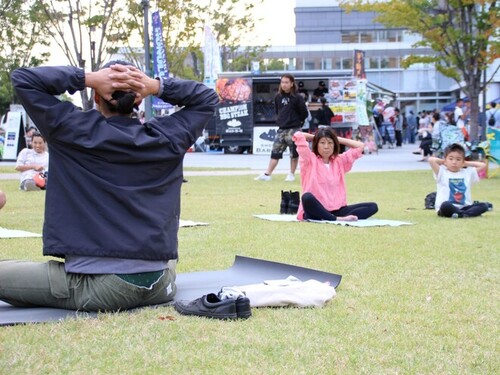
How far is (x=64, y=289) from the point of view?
13.5 ft

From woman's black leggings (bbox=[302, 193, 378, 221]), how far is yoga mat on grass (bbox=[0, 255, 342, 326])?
3.05 metres

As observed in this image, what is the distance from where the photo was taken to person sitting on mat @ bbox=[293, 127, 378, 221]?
878 cm

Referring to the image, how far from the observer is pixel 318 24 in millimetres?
66000

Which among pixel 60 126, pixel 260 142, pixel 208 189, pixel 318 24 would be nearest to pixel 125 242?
pixel 60 126

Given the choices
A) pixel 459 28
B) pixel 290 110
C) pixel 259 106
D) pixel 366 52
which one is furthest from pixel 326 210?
pixel 366 52

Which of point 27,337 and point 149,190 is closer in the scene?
point 27,337

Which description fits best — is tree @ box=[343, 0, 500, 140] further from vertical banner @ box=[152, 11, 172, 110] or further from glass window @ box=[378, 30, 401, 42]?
glass window @ box=[378, 30, 401, 42]

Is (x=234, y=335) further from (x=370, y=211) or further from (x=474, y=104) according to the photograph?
(x=474, y=104)

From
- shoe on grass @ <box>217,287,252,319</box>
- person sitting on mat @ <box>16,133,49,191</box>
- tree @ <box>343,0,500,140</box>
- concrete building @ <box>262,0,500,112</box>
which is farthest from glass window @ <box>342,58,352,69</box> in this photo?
shoe on grass @ <box>217,287,252,319</box>

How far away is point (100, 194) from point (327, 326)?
1.23 metres

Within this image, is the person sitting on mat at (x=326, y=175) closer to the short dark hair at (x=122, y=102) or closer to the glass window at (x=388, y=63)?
the short dark hair at (x=122, y=102)

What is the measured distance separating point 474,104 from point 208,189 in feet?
32.1

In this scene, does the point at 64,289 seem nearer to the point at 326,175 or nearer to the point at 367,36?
the point at 326,175

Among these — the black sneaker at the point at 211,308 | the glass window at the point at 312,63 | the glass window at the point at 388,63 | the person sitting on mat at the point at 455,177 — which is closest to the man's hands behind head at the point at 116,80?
the black sneaker at the point at 211,308
